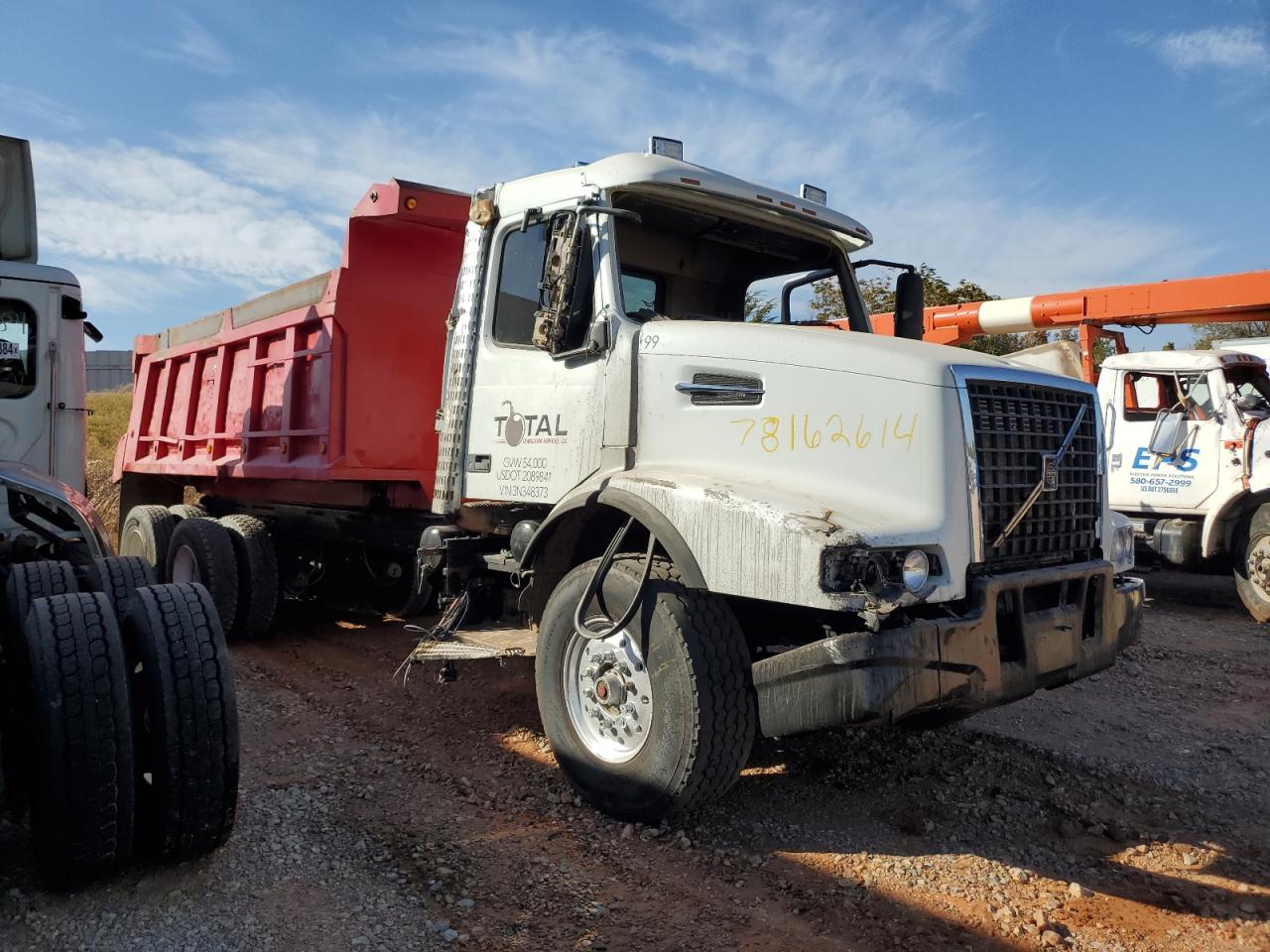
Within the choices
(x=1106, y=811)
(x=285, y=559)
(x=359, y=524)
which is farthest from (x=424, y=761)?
(x=285, y=559)

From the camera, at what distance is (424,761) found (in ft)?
15.8

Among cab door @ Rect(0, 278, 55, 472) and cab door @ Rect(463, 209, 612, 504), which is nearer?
cab door @ Rect(463, 209, 612, 504)

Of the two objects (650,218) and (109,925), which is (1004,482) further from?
(109,925)

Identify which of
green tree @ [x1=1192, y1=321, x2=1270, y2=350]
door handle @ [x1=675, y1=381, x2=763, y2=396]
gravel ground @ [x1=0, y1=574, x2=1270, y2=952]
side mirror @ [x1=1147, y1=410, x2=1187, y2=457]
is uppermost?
green tree @ [x1=1192, y1=321, x2=1270, y2=350]

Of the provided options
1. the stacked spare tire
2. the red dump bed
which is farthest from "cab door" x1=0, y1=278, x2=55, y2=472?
the stacked spare tire

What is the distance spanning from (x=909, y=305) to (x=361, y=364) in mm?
3476

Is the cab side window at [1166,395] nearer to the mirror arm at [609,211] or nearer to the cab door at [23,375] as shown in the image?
the mirror arm at [609,211]

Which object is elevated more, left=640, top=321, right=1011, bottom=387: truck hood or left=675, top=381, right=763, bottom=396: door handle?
left=640, top=321, right=1011, bottom=387: truck hood

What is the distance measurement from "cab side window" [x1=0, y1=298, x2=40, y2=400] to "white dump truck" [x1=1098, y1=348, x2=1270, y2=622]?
8332mm

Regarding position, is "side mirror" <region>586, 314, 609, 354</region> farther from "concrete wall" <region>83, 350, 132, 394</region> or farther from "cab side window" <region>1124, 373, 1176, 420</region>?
"concrete wall" <region>83, 350, 132, 394</region>

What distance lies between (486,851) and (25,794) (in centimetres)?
160

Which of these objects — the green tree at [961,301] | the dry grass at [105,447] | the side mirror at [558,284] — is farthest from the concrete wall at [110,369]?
the side mirror at [558,284]

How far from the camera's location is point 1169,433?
9.76m

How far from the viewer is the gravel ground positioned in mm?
3221
